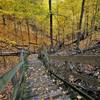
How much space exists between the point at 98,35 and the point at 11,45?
495 inches

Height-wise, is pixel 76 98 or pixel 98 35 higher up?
pixel 98 35

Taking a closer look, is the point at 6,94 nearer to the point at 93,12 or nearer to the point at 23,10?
the point at 23,10

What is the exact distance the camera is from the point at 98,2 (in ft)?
109

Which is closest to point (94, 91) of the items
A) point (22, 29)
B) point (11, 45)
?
point (11, 45)

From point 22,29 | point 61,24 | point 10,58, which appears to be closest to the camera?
point 10,58

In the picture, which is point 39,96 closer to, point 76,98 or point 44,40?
point 76,98

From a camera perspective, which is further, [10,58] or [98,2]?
[98,2]

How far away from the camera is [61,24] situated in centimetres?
4084

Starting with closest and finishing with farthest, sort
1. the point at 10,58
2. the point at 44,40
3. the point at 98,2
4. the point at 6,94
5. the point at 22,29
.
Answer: the point at 6,94 → the point at 10,58 → the point at 98,2 → the point at 22,29 → the point at 44,40

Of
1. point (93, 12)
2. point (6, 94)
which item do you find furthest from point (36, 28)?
point (6, 94)

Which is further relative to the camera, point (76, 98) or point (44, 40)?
point (44, 40)

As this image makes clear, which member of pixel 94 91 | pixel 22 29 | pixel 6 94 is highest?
pixel 22 29

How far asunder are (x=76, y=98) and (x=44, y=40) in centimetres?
4159

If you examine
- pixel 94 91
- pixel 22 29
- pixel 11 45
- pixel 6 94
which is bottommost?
pixel 6 94
